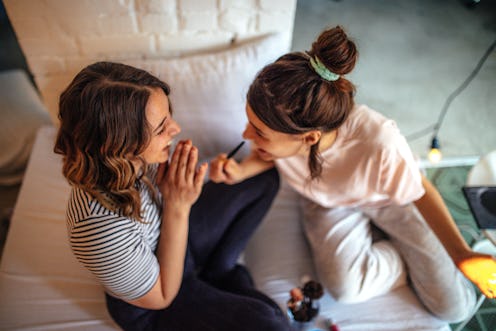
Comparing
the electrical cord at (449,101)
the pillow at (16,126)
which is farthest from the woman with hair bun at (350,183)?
the pillow at (16,126)

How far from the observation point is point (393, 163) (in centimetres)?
81

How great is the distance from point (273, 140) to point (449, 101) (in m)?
1.25

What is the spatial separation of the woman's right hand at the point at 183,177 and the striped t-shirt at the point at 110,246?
98 mm

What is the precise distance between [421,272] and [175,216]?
2.20 ft

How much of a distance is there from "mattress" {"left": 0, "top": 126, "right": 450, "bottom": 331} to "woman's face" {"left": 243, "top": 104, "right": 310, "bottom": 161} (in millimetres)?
346

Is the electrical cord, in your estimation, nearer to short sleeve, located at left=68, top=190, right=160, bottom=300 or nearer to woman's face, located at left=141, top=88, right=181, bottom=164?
woman's face, located at left=141, top=88, right=181, bottom=164

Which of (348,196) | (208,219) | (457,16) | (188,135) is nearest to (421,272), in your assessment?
(348,196)

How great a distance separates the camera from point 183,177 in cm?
77

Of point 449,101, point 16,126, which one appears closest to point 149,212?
point 16,126

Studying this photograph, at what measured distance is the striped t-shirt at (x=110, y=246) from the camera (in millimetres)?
657

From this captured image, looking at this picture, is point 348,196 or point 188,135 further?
point 188,135

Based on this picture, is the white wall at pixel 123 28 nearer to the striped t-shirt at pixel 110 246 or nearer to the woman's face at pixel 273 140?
the woman's face at pixel 273 140

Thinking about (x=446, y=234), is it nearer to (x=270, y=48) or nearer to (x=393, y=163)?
(x=393, y=163)

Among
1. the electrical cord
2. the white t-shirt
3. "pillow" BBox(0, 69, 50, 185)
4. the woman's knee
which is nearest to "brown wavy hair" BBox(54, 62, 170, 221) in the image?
the white t-shirt
